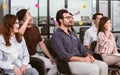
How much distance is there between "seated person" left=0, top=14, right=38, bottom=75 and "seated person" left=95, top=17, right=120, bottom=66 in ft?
4.07

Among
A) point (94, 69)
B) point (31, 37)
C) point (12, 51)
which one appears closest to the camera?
point (12, 51)

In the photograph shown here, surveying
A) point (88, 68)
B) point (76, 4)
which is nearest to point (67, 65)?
point (88, 68)

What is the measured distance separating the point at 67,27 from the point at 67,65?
0.60m

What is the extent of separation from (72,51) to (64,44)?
0.15m

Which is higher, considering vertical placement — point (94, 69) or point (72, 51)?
point (72, 51)

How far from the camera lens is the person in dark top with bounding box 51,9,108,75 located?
11.5 ft

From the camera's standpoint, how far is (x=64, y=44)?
3.70m

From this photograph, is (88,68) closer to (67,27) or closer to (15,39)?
(67,27)

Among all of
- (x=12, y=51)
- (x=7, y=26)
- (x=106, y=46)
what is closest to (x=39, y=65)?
(x=12, y=51)

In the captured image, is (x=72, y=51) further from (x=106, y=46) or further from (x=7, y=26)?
(x=7, y=26)

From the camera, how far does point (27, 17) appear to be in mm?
3941

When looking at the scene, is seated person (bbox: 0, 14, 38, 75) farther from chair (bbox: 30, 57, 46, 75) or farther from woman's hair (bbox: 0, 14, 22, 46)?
chair (bbox: 30, 57, 46, 75)

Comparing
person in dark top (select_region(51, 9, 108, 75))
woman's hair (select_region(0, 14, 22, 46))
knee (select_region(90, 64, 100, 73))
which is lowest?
knee (select_region(90, 64, 100, 73))

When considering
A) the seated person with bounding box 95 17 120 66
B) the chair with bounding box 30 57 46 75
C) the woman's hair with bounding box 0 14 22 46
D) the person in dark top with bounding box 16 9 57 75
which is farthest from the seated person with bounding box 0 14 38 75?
the seated person with bounding box 95 17 120 66
